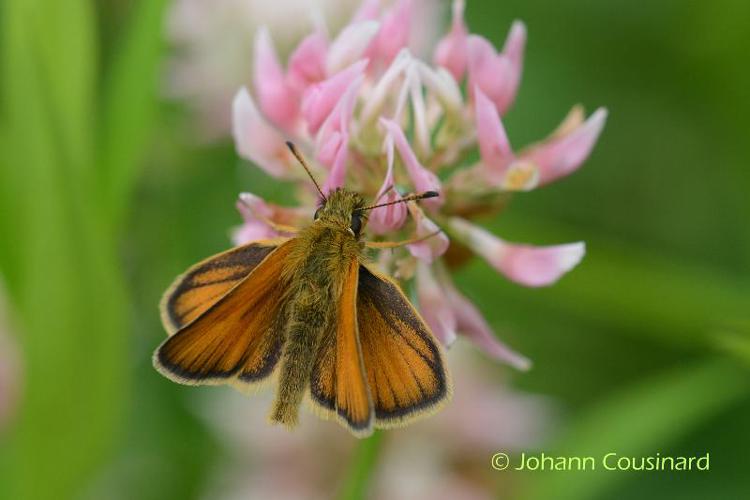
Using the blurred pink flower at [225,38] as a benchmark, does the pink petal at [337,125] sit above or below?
below

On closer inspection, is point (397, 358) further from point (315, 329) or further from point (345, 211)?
point (345, 211)

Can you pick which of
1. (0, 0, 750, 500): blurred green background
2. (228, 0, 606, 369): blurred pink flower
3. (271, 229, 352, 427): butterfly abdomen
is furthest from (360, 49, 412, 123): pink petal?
(0, 0, 750, 500): blurred green background

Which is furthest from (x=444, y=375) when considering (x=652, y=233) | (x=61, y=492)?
(x=652, y=233)

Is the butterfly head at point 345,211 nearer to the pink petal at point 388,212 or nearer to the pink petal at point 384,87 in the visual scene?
the pink petal at point 388,212

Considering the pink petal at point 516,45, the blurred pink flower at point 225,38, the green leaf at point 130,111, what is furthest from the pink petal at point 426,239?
the blurred pink flower at point 225,38

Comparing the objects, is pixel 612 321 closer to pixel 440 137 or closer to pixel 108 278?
pixel 440 137

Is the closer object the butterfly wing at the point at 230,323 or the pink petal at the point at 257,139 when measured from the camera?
the butterfly wing at the point at 230,323
